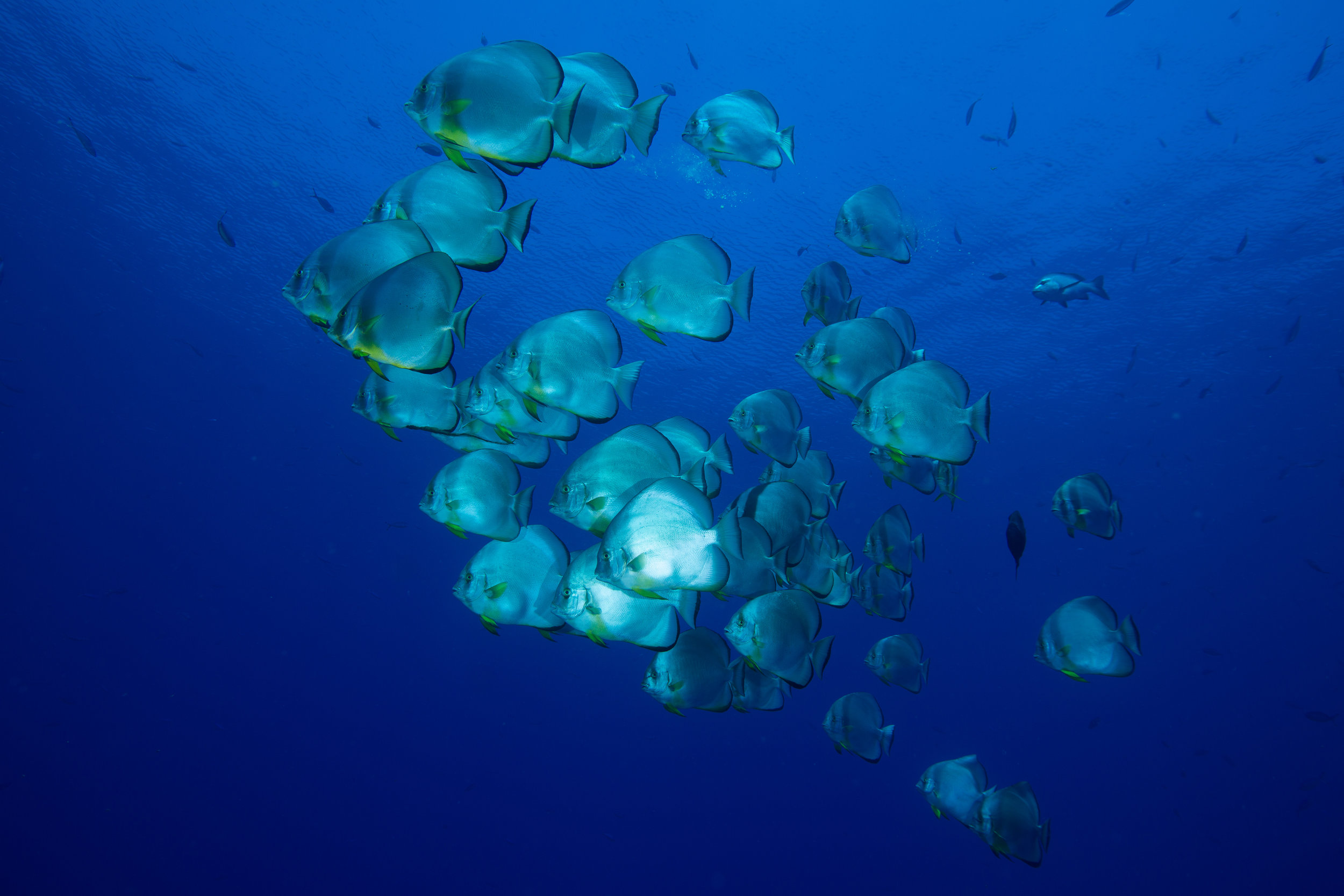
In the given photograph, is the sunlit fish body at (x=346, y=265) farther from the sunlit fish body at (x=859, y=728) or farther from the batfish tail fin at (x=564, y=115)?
the sunlit fish body at (x=859, y=728)

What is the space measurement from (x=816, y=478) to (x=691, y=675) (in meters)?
1.55

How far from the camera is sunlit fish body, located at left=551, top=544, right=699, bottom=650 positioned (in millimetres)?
2566

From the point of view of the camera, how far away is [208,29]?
17938 mm

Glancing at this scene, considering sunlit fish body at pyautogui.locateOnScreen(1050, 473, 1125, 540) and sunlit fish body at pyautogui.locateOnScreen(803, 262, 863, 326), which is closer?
sunlit fish body at pyautogui.locateOnScreen(803, 262, 863, 326)

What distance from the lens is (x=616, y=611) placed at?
8.46 feet

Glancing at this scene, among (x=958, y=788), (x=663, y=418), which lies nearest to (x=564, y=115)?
(x=958, y=788)

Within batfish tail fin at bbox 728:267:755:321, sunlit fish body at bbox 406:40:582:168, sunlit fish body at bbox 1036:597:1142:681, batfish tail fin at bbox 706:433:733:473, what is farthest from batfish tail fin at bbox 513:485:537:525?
sunlit fish body at bbox 1036:597:1142:681

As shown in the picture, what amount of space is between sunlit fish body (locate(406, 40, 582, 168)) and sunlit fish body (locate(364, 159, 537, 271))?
385 millimetres

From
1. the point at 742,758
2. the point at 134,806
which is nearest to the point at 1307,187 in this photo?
the point at 742,758

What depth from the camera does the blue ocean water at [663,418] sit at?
16953 millimetres

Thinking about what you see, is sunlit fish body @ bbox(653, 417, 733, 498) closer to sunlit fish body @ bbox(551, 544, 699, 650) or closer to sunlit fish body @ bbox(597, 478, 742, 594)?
sunlit fish body @ bbox(551, 544, 699, 650)

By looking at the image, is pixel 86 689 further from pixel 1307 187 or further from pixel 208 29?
pixel 1307 187

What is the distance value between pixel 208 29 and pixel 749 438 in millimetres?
23070

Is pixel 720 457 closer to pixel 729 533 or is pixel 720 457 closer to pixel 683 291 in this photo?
pixel 683 291
